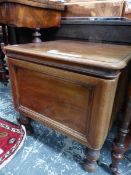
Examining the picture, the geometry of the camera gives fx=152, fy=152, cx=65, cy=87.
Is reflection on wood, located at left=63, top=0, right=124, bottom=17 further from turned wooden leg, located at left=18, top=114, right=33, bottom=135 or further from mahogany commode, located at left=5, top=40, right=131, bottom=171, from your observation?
turned wooden leg, located at left=18, top=114, right=33, bottom=135

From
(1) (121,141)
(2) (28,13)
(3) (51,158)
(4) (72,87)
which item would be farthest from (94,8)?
(3) (51,158)

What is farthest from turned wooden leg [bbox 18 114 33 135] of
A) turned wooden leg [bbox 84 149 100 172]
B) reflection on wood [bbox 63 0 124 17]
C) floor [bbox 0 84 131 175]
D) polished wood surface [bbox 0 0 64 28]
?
reflection on wood [bbox 63 0 124 17]

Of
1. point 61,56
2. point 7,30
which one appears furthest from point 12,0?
point 7,30

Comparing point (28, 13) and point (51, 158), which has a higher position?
point (28, 13)

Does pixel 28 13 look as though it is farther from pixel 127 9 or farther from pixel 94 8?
pixel 127 9

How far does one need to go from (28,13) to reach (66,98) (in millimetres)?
500

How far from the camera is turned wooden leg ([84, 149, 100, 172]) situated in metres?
0.64

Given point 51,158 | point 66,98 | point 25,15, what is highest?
point 25,15

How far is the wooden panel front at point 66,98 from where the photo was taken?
19.8 inches

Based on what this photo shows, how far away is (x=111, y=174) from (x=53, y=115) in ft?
1.26

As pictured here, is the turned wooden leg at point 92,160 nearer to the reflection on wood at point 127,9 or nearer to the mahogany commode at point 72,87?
the mahogany commode at point 72,87

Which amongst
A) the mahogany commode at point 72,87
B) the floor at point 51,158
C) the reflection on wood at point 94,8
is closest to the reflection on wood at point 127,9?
the reflection on wood at point 94,8

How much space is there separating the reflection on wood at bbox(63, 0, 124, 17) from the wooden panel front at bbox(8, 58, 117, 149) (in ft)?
1.69

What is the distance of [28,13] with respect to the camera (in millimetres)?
778
